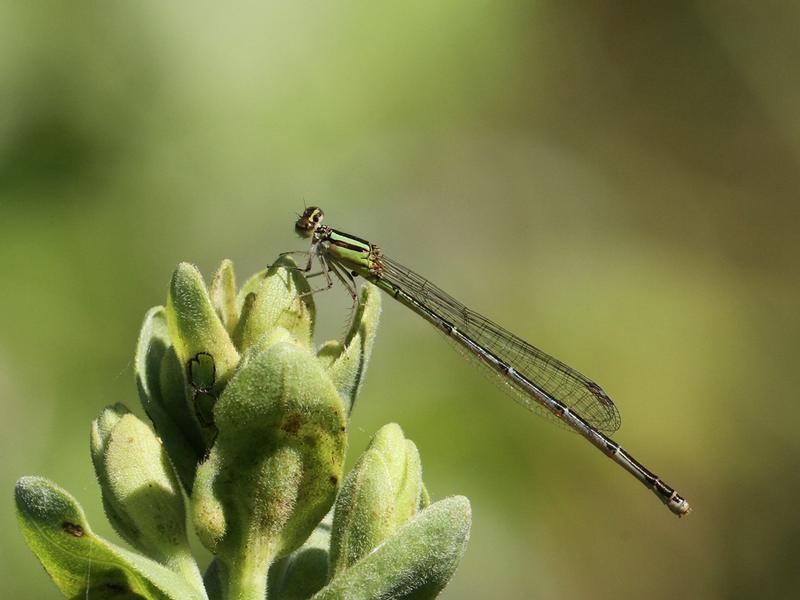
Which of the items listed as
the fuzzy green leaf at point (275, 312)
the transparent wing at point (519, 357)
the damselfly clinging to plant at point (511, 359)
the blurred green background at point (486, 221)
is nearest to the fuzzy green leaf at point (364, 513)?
the fuzzy green leaf at point (275, 312)

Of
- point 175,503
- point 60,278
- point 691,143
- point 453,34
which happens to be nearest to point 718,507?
point 691,143

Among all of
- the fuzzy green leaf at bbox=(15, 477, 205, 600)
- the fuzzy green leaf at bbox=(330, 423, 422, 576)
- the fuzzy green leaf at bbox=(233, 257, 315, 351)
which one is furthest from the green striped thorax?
the fuzzy green leaf at bbox=(15, 477, 205, 600)

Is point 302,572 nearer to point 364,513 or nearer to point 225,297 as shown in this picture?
point 364,513

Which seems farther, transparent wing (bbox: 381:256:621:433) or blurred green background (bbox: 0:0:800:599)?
transparent wing (bbox: 381:256:621:433)

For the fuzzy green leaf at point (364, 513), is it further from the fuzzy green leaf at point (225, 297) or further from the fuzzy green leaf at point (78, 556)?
the fuzzy green leaf at point (225, 297)

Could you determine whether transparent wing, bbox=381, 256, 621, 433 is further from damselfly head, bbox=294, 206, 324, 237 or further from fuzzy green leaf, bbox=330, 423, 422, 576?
fuzzy green leaf, bbox=330, 423, 422, 576

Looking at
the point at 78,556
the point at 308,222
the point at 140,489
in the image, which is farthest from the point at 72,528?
the point at 308,222
